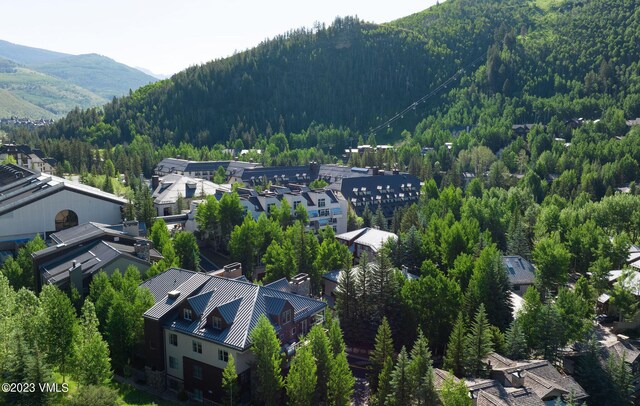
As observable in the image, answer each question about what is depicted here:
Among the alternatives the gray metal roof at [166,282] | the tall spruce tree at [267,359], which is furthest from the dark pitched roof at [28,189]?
the tall spruce tree at [267,359]

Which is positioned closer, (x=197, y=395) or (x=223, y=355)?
(x=223, y=355)

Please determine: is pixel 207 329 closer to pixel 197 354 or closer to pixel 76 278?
pixel 197 354

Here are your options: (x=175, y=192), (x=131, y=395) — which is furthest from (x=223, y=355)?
(x=175, y=192)

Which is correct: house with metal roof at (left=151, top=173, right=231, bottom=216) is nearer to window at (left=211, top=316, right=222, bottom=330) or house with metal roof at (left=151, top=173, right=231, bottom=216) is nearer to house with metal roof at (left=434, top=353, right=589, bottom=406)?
window at (left=211, top=316, right=222, bottom=330)

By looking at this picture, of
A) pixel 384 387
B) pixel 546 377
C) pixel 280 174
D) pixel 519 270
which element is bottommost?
pixel 519 270

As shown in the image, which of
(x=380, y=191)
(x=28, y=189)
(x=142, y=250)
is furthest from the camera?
(x=380, y=191)

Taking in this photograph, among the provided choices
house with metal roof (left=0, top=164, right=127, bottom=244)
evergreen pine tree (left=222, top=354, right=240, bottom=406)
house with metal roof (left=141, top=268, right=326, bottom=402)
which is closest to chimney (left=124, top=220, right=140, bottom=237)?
house with metal roof (left=0, top=164, right=127, bottom=244)
